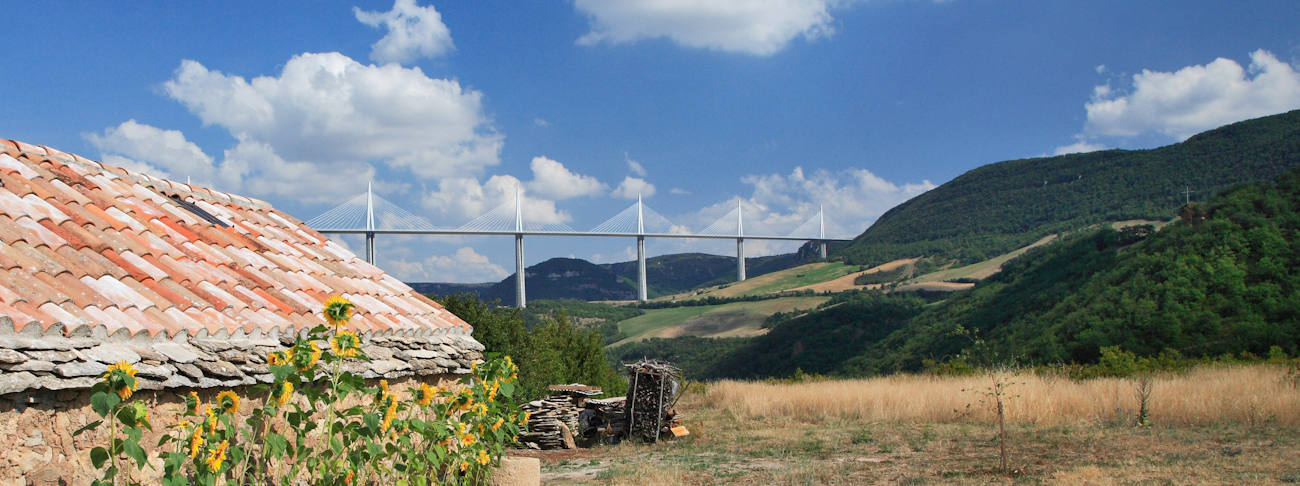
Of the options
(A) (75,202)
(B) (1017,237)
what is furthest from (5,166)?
(B) (1017,237)

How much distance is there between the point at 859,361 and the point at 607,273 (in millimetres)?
69365

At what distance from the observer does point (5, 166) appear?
14.0 ft

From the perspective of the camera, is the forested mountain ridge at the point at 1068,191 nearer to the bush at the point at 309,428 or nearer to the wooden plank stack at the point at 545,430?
the wooden plank stack at the point at 545,430

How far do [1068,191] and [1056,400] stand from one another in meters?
60.7

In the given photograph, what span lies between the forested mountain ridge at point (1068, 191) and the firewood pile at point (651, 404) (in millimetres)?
46129

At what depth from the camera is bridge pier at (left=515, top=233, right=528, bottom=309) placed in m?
66.8

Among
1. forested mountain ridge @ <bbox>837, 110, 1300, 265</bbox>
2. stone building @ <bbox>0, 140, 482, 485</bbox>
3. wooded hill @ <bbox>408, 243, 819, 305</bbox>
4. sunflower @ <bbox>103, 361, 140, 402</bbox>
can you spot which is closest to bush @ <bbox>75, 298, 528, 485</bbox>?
sunflower @ <bbox>103, 361, 140, 402</bbox>

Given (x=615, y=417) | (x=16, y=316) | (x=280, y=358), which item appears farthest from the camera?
(x=615, y=417)

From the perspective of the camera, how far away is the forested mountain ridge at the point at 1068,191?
51094 millimetres

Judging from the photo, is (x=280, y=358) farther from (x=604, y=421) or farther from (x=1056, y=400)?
(x=1056, y=400)

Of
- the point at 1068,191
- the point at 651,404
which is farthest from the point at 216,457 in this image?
the point at 1068,191

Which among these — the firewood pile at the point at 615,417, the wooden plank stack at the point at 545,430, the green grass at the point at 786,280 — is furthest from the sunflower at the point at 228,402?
the green grass at the point at 786,280

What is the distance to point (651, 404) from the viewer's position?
1276 centimetres

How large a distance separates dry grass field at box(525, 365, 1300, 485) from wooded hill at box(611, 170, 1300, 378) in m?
1.37
